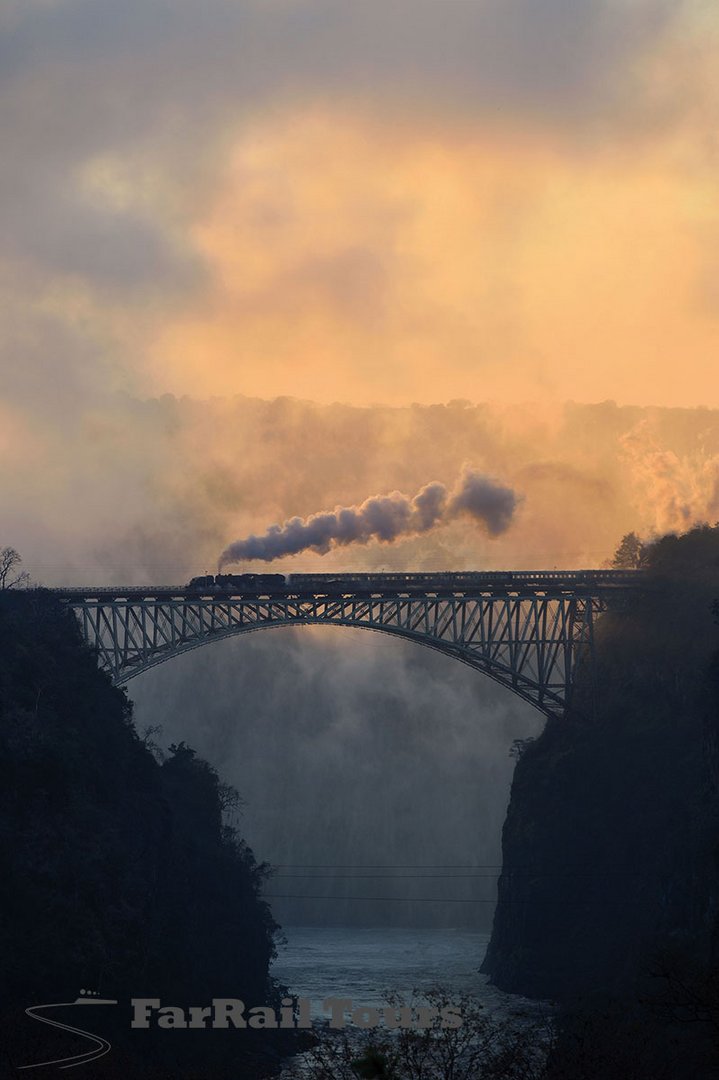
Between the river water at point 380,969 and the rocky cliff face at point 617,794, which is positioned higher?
the rocky cliff face at point 617,794

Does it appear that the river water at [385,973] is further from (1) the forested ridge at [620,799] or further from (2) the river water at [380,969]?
(1) the forested ridge at [620,799]

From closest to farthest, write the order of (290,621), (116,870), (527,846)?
(116,870) < (290,621) < (527,846)

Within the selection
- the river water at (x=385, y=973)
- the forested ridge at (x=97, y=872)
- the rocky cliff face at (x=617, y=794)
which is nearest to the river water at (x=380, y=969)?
the river water at (x=385, y=973)

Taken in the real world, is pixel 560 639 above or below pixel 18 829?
above

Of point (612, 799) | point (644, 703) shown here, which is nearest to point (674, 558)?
point (644, 703)

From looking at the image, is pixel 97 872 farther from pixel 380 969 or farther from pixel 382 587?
pixel 380 969

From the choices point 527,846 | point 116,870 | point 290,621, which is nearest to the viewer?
point 116,870

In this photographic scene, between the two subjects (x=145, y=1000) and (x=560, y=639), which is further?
(x=560, y=639)

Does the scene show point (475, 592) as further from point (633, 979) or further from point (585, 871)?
point (633, 979)

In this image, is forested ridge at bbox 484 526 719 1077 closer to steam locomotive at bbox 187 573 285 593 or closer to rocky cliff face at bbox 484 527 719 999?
rocky cliff face at bbox 484 527 719 999
